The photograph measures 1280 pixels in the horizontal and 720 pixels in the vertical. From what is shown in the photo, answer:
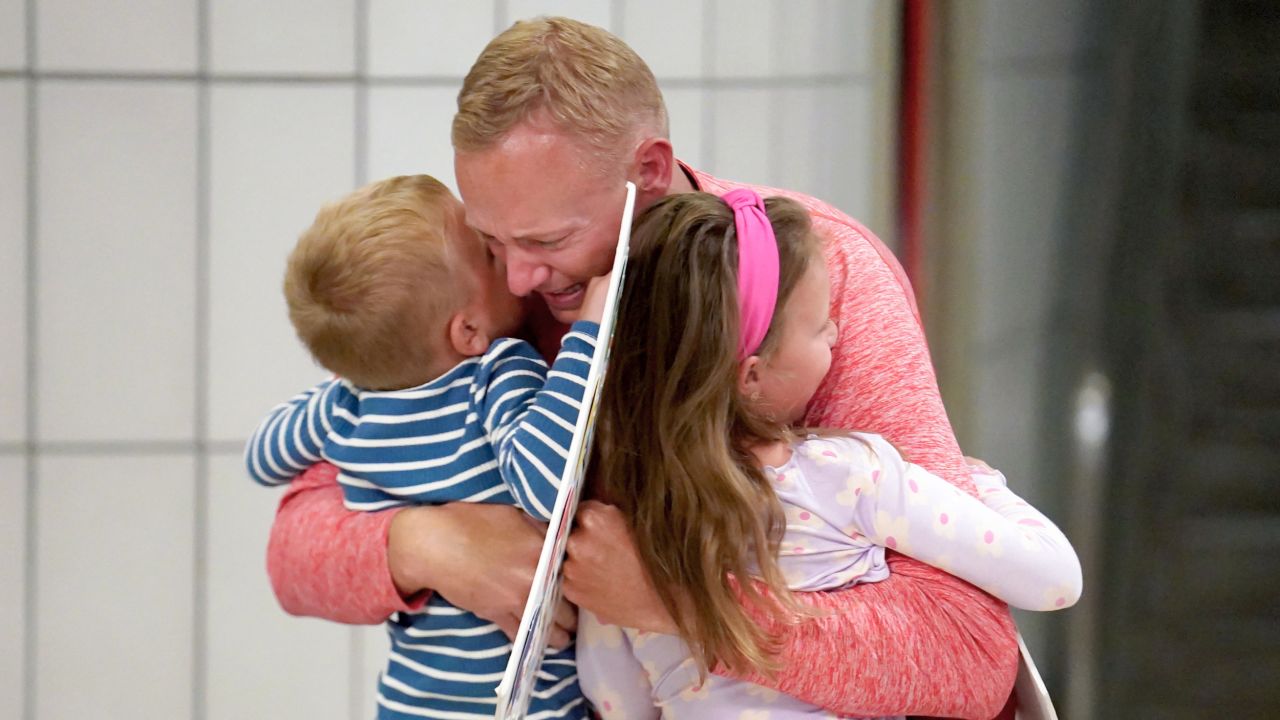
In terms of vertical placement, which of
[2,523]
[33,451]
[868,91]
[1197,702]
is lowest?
[1197,702]

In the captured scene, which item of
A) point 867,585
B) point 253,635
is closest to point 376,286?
point 867,585

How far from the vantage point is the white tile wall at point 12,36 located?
2.56 metres

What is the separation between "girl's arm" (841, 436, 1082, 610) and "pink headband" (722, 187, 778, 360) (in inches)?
6.1

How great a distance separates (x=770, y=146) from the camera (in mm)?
2611

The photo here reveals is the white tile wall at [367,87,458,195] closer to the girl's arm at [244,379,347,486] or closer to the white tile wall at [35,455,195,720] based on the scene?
the white tile wall at [35,455,195,720]

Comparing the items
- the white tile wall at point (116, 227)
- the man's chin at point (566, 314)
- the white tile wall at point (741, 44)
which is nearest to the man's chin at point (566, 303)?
the man's chin at point (566, 314)

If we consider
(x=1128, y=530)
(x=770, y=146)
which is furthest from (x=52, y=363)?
(x=1128, y=530)

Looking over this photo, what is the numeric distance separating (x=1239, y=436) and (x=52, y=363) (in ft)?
8.76

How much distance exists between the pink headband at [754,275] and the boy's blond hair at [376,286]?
323 mm

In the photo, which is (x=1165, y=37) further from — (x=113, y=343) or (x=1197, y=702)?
(x=113, y=343)

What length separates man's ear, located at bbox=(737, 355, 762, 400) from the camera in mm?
1088

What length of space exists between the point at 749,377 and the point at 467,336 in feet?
1.02

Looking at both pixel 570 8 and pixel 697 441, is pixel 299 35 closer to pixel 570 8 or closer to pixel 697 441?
pixel 570 8

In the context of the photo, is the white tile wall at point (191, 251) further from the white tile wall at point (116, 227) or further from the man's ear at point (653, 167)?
the man's ear at point (653, 167)
